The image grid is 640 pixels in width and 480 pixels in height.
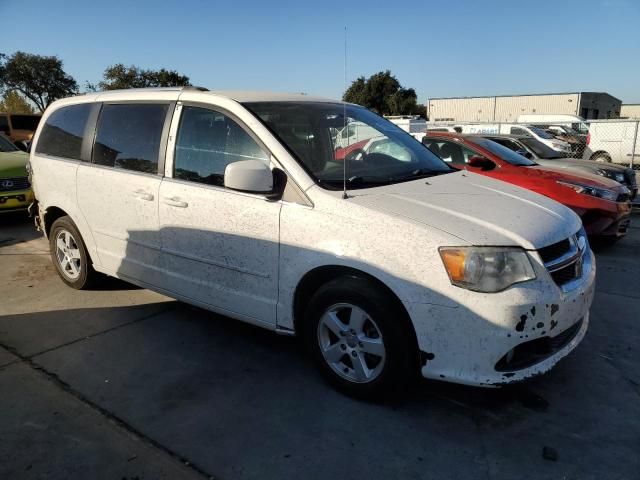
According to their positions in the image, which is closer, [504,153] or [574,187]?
[574,187]

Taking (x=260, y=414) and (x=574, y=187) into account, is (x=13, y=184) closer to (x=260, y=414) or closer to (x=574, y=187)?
(x=260, y=414)

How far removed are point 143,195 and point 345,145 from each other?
Answer: 158cm

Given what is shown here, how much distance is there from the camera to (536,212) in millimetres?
3023

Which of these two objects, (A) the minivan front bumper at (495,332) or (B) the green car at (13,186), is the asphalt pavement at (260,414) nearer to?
(A) the minivan front bumper at (495,332)

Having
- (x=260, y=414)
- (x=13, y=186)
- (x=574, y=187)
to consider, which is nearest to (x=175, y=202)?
(x=260, y=414)

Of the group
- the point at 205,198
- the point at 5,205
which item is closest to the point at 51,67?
the point at 5,205

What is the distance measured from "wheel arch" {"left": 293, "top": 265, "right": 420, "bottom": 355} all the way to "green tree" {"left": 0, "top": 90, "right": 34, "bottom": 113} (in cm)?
4671

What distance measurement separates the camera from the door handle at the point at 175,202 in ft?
11.5

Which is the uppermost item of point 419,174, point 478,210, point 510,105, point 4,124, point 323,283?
point 510,105

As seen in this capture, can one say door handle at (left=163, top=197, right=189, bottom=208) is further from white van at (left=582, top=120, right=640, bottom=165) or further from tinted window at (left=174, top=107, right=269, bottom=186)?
white van at (left=582, top=120, right=640, bottom=165)

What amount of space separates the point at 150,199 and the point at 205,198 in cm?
59

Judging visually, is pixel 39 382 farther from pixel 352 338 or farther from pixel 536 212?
pixel 536 212

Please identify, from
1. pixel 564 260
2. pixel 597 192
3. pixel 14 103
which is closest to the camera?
pixel 564 260

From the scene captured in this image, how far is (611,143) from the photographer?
15.9 m
